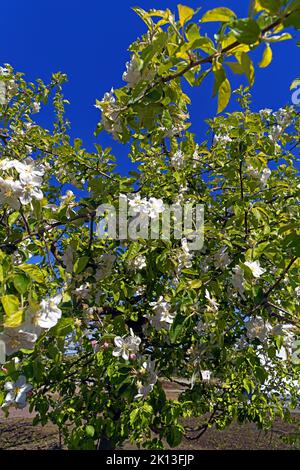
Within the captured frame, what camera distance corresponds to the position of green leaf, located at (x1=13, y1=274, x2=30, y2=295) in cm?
105

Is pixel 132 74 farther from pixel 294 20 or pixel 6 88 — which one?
pixel 6 88

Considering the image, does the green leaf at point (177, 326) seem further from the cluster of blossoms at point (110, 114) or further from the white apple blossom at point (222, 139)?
the white apple blossom at point (222, 139)

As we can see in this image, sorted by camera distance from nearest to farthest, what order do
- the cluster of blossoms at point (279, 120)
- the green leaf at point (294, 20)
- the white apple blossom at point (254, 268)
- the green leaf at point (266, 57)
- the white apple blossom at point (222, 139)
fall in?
1. the green leaf at point (294, 20)
2. the green leaf at point (266, 57)
3. the white apple blossom at point (254, 268)
4. the white apple blossom at point (222, 139)
5. the cluster of blossoms at point (279, 120)

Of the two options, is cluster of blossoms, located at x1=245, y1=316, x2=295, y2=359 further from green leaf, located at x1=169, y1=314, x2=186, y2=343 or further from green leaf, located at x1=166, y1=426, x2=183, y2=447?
green leaf, located at x1=166, y1=426, x2=183, y2=447

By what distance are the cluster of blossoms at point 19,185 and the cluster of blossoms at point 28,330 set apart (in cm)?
48

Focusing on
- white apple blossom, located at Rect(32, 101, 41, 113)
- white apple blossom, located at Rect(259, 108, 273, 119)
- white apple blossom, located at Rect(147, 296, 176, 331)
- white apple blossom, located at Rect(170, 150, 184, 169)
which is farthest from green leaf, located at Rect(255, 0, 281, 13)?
white apple blossom, located at Rect(32, 101, 41, 113)

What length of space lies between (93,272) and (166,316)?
0.44m

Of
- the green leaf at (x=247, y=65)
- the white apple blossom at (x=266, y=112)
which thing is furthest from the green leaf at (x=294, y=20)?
the white apple blossom at (x=266, y=112)

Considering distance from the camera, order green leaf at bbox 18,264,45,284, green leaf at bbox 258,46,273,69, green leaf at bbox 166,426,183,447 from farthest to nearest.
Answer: green leaf at bbox 166,426,183,447
green leaf at bbox 18,264,45,284
green leaf at bbox 258,46,273,69

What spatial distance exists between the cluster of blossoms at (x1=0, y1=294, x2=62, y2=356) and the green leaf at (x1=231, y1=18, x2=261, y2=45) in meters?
0.86

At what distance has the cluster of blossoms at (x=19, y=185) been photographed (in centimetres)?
142

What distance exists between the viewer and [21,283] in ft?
3.48

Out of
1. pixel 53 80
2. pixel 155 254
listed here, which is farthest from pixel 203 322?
pixel 53 80

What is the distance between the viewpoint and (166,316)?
6.18ft
